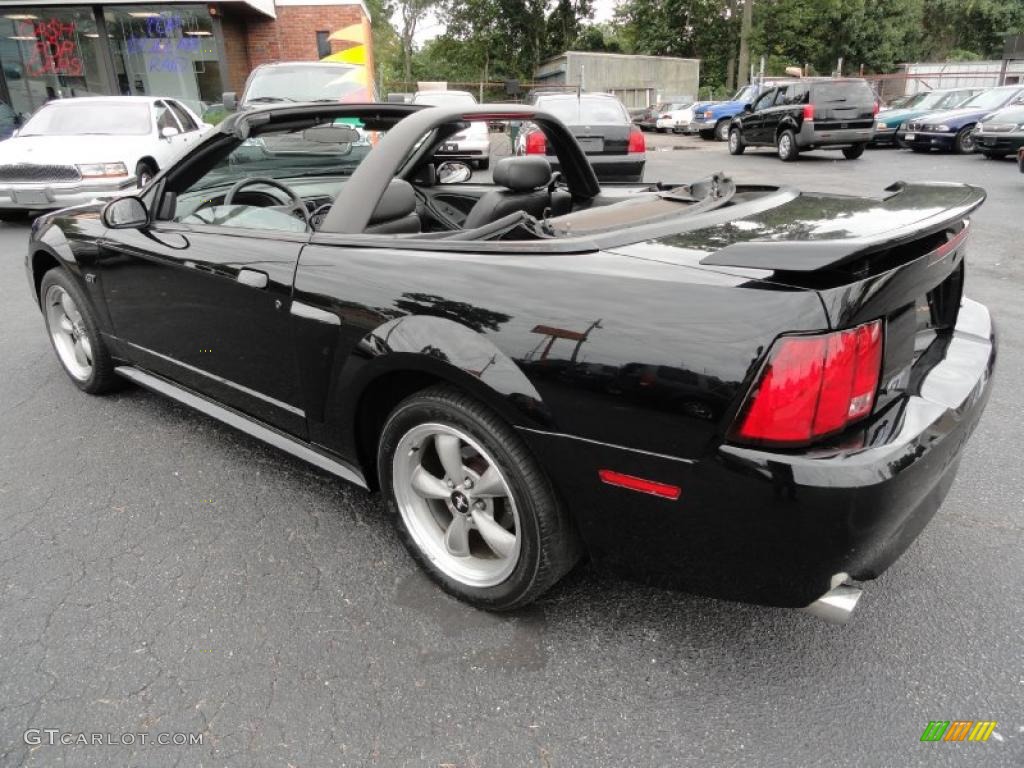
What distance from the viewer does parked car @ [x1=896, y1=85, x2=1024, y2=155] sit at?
1576cm

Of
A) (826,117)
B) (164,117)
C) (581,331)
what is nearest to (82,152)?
(164,117)

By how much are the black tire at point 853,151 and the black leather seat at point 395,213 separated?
16.3 metres

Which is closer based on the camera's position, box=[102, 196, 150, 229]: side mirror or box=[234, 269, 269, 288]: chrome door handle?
box=[234, 269, 269, 288]: chrome door handle

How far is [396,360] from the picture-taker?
2080mm

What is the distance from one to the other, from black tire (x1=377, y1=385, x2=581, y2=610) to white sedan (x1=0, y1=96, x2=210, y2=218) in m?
7.23

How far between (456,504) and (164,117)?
1013 cm

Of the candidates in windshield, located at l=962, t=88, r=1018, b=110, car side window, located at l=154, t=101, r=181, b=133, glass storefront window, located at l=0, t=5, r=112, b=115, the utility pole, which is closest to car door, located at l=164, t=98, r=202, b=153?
car side window, located at l=154, t=101, r=181, b=133

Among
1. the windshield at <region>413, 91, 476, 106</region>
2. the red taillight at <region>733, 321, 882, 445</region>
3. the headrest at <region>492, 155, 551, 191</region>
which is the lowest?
the red taillight at <region>733, 321, 882, 445</region>

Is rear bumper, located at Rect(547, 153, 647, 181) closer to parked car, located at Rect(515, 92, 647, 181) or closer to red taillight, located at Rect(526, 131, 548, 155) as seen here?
parked car, located at Rect(515, 92, 647, 181)

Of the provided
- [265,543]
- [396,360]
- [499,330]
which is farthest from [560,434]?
[265,543]

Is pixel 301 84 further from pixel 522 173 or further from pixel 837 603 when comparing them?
→ pixel 837 603

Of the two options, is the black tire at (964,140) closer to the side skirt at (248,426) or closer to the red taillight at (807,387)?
the red taillight at (807,387)

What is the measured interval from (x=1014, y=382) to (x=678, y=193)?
2.39 metres

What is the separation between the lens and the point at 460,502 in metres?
2.19
